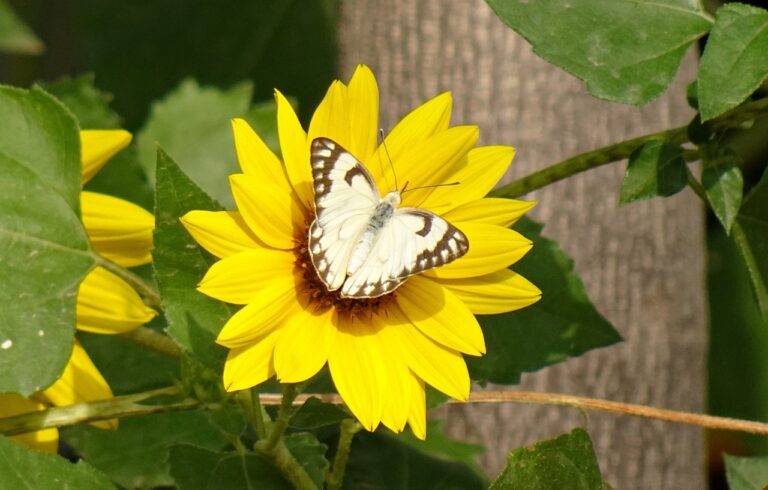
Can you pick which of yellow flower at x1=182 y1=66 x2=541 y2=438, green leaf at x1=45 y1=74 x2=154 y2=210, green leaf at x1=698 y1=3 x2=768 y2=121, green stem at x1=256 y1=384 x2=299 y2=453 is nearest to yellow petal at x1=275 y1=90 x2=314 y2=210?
yellow flower at x1=182 y1=66 x2=541 y2=438

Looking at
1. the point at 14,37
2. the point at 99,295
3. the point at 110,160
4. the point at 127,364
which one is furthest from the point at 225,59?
the point at 99,295

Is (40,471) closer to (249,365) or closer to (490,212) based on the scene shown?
(249,365)

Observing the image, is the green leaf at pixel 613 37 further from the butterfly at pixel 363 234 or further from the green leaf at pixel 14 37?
the green leaf at pixel 14 37

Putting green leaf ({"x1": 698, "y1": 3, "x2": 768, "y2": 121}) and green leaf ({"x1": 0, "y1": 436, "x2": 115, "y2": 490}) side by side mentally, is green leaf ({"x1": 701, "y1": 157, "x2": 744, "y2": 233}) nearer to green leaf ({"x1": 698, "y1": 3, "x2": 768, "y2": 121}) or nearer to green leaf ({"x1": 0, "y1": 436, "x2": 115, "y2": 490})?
green leaf ({"x1": 698, "y1": 3, "x2": 768, "y2": 121})

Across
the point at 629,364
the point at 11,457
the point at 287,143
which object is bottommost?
the point at 11,457

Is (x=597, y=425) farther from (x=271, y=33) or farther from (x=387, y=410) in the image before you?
(x=271, y=33)

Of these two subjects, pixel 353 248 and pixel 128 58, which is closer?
pixel 353 248

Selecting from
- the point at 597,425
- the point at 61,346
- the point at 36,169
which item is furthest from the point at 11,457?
the point at 597,425
